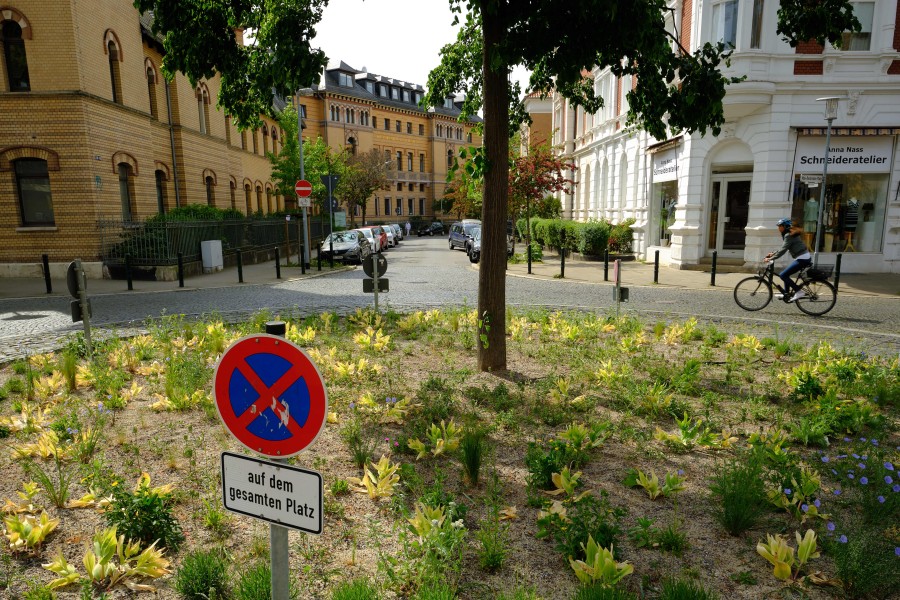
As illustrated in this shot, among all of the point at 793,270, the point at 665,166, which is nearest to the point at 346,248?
the point at 665,166

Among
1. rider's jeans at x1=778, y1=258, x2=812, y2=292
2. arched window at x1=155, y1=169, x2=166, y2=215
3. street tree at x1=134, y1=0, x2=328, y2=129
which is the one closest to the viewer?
street tree at x1=134, y1=0, x2=328, y2=129

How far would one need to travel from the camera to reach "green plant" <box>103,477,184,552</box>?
11.0 ft

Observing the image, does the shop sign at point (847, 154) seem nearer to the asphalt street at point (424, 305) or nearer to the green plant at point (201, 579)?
the asphalt street at point (424, 305)

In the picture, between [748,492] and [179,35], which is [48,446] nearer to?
[179,35]

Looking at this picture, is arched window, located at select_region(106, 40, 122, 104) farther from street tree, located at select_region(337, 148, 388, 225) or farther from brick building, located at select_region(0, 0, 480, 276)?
street tree, located at select_region(337, 148, 388, 225)

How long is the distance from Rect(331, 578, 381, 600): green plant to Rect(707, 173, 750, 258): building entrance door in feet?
62.2

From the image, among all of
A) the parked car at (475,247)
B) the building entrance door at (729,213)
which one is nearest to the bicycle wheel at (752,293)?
the building entrance door at (729,213)

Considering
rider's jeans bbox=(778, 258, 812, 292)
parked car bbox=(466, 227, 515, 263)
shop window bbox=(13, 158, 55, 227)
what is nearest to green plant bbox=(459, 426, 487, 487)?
rider's jeans bbox=(778, 258, 812, 292)

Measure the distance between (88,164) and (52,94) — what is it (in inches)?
80.6

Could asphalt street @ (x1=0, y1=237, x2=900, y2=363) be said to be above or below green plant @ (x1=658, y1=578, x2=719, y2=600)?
below

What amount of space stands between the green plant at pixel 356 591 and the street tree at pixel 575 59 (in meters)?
3.99

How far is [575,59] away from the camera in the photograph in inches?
212

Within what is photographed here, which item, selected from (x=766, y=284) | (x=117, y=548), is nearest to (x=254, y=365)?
(x=117, y=548)

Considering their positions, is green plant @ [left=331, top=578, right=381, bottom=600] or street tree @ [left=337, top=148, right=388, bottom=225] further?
street tree @ [left=337, top=148, right=388, bottom=225]
